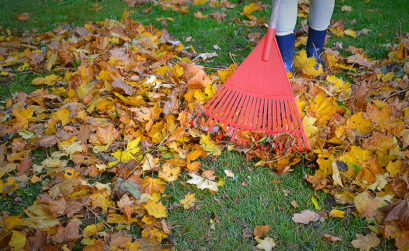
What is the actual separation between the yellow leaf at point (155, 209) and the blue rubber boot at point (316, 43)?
166 centimetres

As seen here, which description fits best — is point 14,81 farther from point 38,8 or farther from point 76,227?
point 38,8

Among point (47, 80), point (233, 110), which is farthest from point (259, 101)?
point (47, 80)

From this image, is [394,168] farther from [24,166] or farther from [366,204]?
[24,166]

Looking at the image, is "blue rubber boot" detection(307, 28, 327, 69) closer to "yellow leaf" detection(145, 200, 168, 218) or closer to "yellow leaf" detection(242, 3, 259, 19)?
"yellow leaf" detection(242, 3, 259, 19)

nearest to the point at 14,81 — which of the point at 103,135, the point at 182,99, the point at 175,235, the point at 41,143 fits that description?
the point at 41,143

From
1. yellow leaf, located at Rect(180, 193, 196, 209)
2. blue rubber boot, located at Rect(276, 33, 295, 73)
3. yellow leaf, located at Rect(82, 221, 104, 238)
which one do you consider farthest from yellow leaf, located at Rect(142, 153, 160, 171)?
blue rubber boot, located at Rect(276, 33, 295, 73)

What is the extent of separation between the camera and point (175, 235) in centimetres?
154

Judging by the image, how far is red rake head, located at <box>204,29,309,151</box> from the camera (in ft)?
6.15

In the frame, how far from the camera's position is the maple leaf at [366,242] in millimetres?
1417

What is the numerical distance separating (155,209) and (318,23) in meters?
1.81

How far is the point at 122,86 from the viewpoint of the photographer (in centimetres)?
217

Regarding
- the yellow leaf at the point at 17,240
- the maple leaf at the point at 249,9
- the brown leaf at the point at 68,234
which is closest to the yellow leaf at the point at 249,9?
the maple leaf at the point at 249,9

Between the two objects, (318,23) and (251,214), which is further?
(318,23)

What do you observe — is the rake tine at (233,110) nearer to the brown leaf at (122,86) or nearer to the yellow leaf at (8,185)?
the brown leaf at (122,86)
